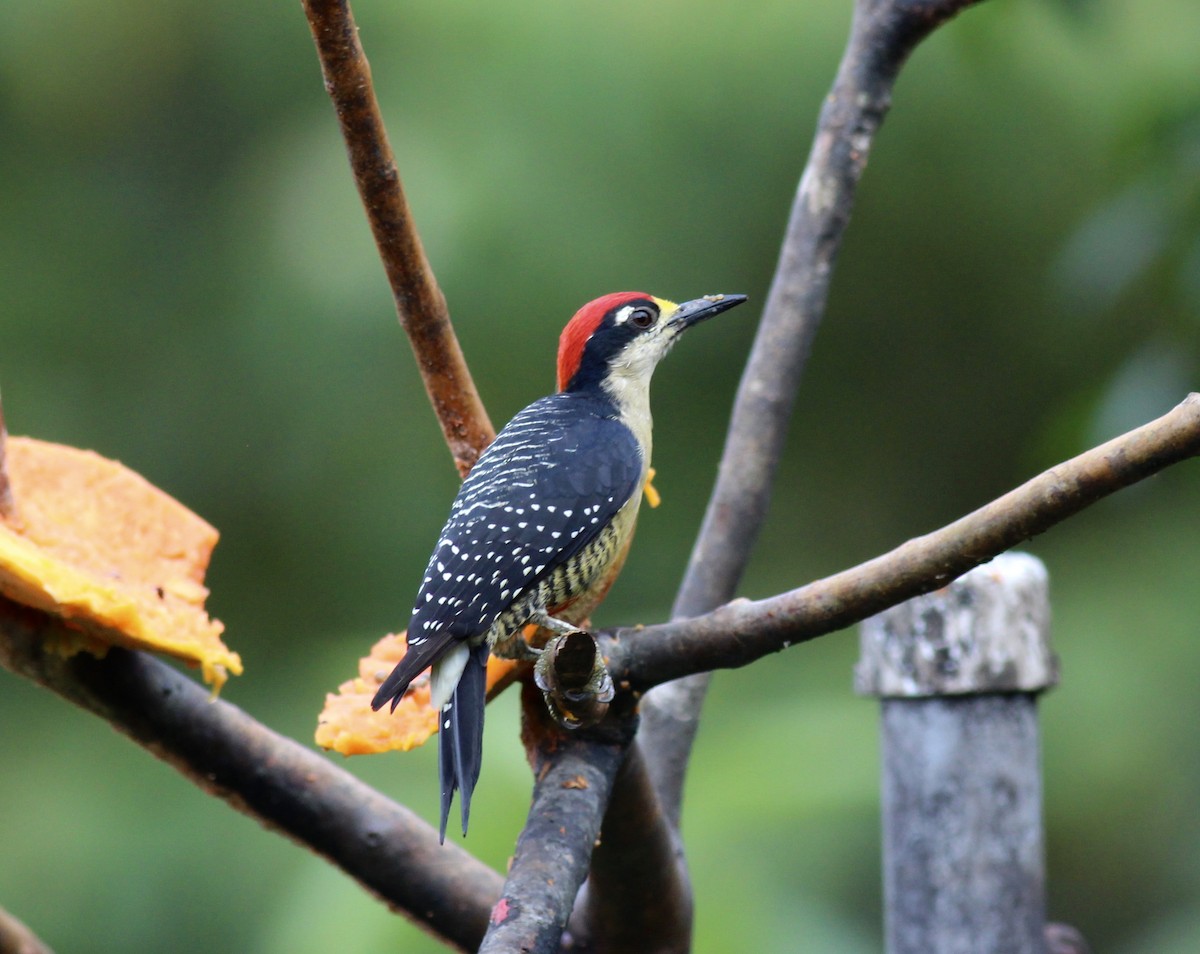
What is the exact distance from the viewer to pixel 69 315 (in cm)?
269

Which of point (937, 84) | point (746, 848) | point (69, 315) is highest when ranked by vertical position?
point (937, 84)

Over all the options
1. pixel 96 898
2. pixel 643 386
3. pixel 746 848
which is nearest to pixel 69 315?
pixel 96 898

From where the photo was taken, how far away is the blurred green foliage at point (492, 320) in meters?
2.39

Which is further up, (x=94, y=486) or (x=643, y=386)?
(x=643, y=386)

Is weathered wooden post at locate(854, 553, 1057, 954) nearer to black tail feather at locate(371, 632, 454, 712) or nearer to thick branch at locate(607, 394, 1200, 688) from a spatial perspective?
thick branch at locate(607, 394, 1200, 688)

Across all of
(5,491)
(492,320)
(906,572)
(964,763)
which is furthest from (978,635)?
(492,320)

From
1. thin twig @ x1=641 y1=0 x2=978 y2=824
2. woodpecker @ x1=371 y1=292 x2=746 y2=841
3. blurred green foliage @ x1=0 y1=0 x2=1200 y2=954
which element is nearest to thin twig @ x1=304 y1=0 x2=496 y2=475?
woodpecker @ x1=371 y1=292 x2=746 y2=841

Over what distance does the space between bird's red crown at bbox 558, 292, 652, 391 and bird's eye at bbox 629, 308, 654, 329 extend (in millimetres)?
11

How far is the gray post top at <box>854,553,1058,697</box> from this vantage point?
93 centimetres

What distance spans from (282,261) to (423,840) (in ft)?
6.00

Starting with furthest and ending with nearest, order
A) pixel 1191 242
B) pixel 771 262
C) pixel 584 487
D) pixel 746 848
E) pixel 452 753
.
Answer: pixel 771 262 → pixel 746 848 → pixel 1191 242 → pixel 584 487 → pixel 452 753

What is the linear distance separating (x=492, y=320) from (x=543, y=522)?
1.73 meters

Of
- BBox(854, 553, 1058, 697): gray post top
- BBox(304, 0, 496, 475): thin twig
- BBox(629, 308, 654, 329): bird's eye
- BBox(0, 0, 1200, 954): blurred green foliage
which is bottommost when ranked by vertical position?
BBox(854, 553, 1058, 697): gray post top

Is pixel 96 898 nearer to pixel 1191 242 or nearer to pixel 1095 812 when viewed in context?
pixel 1095 812
